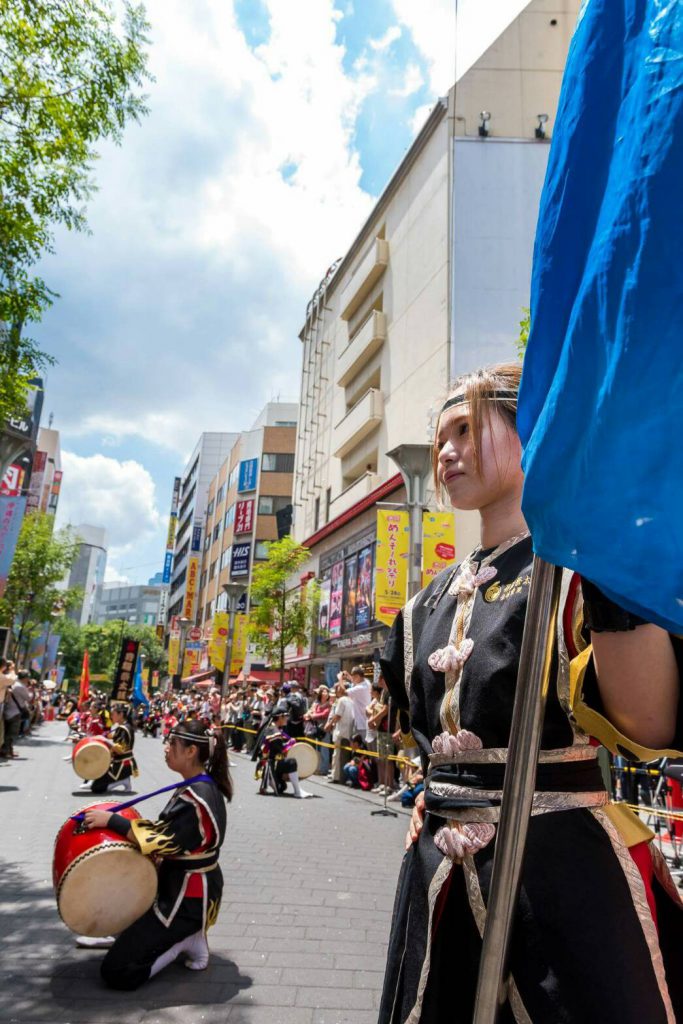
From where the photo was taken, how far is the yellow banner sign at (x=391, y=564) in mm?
15172

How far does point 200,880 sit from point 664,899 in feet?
12.5

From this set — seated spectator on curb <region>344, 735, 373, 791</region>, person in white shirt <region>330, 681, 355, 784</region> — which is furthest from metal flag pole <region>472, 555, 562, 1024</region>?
seated spectator on curb <region>344, 735, 373, 791</region>

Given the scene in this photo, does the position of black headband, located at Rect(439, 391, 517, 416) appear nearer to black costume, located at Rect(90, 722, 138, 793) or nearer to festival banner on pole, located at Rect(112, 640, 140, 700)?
black costume, located at Rect(90, 722, 138, 793)

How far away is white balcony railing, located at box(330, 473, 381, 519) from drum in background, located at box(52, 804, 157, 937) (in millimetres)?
Result: 21586

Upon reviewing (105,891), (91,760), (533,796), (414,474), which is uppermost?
(414,474)

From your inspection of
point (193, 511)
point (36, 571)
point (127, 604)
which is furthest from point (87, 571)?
point (36, 571)

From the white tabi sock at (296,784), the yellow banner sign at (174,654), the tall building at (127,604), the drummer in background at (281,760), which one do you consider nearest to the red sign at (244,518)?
the yellow banner sign at (174,654)

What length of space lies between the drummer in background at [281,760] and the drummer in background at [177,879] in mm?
8798

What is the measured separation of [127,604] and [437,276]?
16157cm

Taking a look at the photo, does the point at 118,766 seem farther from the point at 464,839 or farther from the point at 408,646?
the point at 464,839

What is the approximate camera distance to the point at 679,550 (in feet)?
2.27

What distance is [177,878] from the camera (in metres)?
4.36

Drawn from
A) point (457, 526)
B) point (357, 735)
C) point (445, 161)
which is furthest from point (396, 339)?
point (357, 735)

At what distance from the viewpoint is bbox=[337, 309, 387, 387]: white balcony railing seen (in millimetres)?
27406
